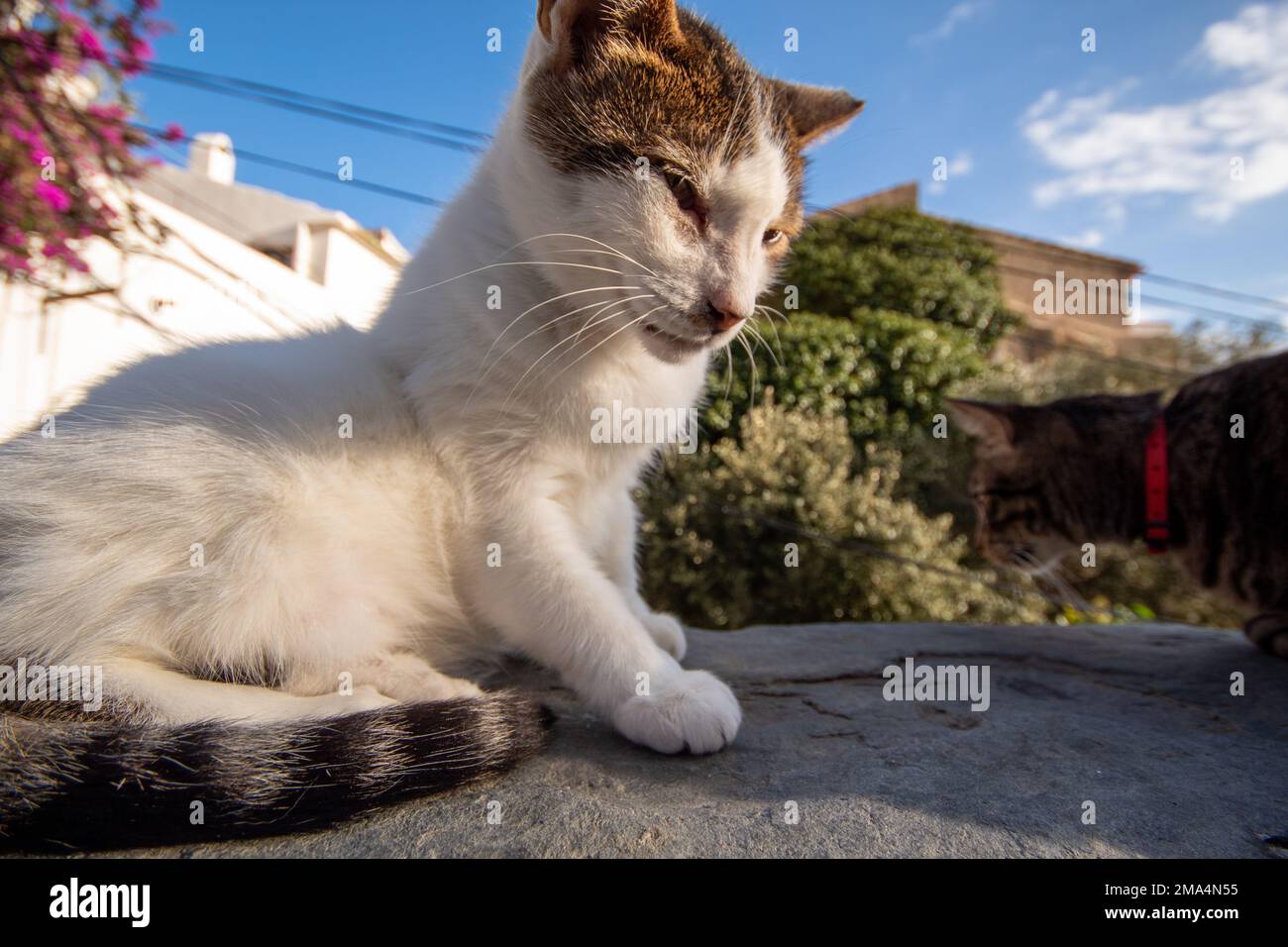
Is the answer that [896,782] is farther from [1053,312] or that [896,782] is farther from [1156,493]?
[1053,312]

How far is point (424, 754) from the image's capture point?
146cm

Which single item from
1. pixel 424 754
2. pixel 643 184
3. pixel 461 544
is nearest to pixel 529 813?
pixel 424 754

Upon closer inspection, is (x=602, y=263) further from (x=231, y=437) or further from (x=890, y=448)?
(x=890, y=448)

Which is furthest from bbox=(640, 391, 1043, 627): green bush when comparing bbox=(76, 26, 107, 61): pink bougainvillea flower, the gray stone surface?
bbox=(76, 26, 107, 61): pink bougainvillea flower

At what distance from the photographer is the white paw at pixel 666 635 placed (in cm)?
240

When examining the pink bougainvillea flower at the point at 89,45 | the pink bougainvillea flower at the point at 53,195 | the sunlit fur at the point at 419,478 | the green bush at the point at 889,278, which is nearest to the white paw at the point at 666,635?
the sunlit fur at the point at 419,478

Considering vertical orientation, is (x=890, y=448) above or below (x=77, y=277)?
below

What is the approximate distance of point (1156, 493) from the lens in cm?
300

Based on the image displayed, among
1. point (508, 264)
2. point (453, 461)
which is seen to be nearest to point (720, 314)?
point (508, 264)

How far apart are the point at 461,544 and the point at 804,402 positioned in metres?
5.95

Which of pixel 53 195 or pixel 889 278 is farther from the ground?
pixel 889 278

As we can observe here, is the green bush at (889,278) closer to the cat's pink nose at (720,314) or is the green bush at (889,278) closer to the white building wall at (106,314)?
the white building wall at (106,314)

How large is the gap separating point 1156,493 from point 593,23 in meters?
2.78
